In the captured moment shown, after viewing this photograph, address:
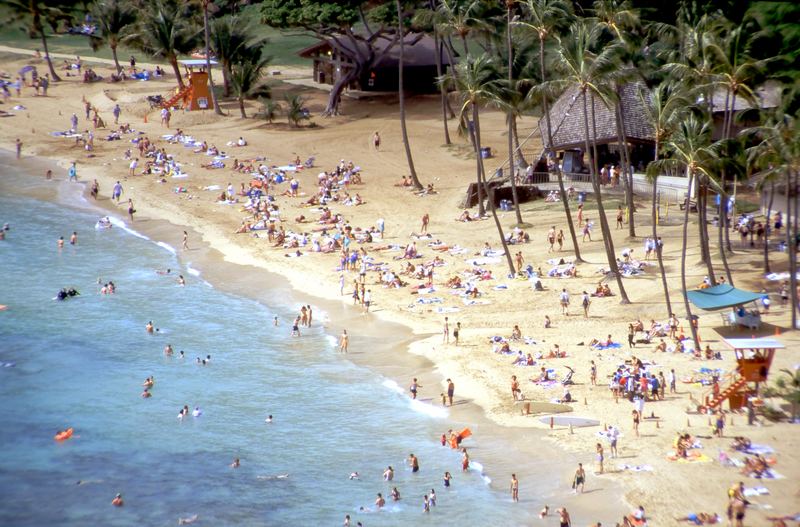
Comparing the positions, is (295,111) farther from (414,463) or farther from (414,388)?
(414,463)

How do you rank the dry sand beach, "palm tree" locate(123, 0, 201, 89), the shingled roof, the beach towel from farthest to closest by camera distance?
"palm tree" locate(123, 0, 201, 89), the shingled roof, the beach towel, the dry sand beach

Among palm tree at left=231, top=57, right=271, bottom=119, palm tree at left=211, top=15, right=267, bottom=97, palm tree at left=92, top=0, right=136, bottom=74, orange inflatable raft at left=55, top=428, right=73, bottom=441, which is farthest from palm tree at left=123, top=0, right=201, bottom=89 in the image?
orange inflatable raft at left=55, top=428, right=73, bottom=441

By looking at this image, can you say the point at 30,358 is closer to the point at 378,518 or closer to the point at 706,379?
the point at 378,518

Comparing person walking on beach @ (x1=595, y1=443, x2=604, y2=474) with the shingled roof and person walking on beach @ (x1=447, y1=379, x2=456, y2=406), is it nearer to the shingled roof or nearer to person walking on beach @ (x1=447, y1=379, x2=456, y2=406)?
person walking on beach @ (x1=447, y1=379, x2=456, y2=406)

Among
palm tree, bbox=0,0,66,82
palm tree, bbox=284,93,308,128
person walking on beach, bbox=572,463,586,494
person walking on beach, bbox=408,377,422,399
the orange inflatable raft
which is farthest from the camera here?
palm tree, bbox=0,0,66,82

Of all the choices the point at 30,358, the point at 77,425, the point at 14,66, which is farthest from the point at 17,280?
the point at 14,66

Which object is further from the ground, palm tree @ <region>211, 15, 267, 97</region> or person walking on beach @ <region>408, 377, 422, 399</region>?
palm tree @ <region>211, 15, 267, 97</region>
